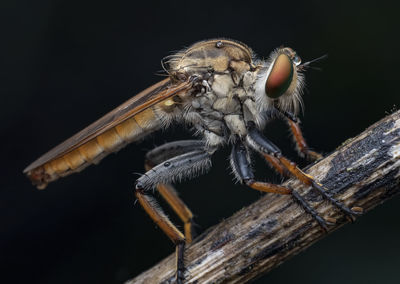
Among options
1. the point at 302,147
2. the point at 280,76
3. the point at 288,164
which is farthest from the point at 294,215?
the point at 302,147

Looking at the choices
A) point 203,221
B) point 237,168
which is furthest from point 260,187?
point 203,221

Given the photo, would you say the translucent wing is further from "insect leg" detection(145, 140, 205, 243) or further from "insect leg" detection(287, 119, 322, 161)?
"insect leg" detection(287, 119, 322, 161)

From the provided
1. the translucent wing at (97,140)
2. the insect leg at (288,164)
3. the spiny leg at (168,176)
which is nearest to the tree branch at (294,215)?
the insect leg at (288,164)

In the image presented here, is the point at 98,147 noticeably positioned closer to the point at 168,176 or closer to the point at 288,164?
the point at 168,176

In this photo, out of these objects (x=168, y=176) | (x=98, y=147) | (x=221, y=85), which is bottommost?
(x=168, y=176)

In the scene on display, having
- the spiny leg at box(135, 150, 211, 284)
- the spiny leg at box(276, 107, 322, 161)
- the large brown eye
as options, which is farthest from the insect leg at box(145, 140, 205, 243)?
the large brown eye

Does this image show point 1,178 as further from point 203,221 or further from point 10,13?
point 203,221
